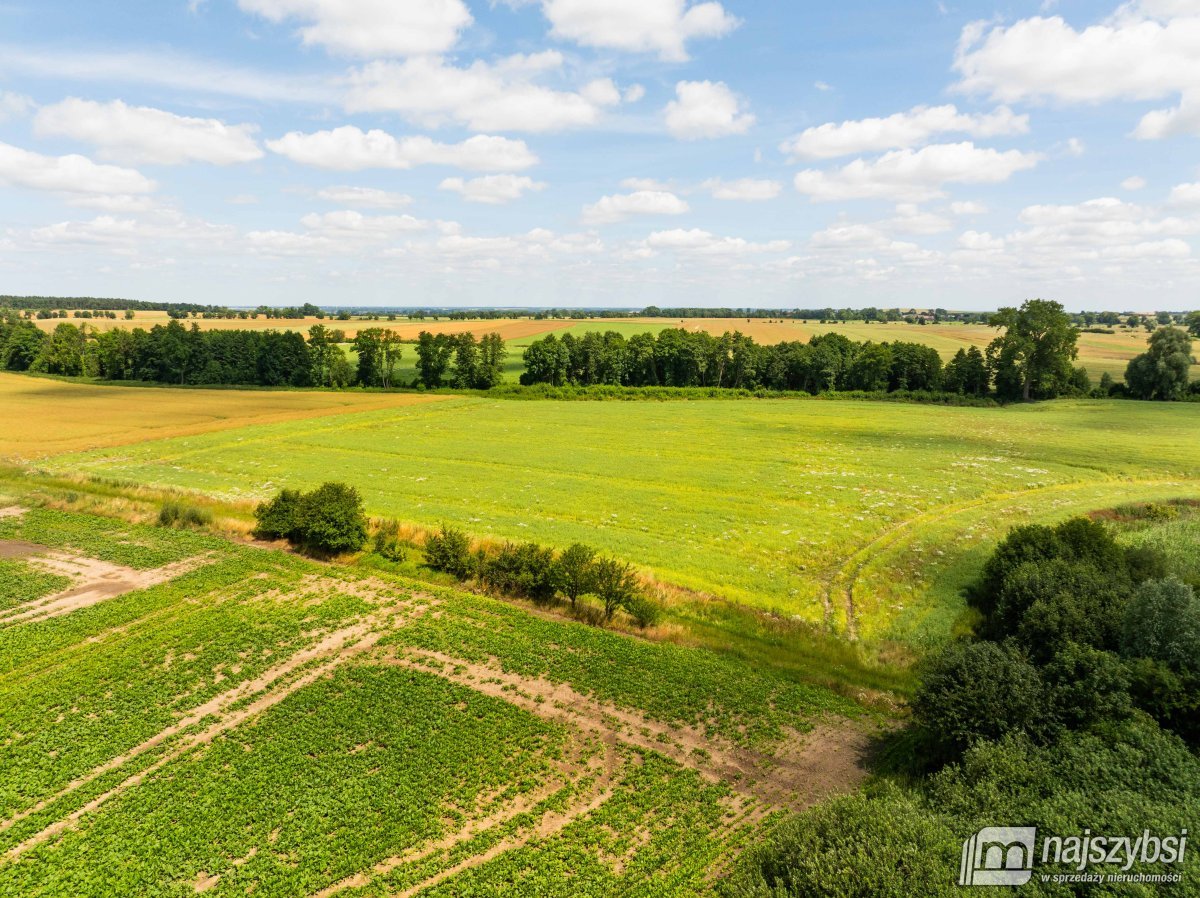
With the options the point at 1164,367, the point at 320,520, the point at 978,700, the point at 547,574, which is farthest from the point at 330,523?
the point at 1164,367

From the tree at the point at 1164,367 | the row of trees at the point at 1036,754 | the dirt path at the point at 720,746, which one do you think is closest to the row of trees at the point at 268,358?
the dirt path at the point at 720,746

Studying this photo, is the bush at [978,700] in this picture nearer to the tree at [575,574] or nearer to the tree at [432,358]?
the tree at [575,574]

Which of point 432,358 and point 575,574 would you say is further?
point 432,358

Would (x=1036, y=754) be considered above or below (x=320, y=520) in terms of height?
below

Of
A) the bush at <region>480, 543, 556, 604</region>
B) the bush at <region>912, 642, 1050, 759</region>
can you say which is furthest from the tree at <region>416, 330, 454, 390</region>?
the bush at <region>912, 642, 1050, 759</region>

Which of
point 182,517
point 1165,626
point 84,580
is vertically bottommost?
point 84,580

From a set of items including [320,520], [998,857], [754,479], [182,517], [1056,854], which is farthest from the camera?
[754,479]

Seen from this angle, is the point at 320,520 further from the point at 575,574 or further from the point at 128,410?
the point at 128,410
